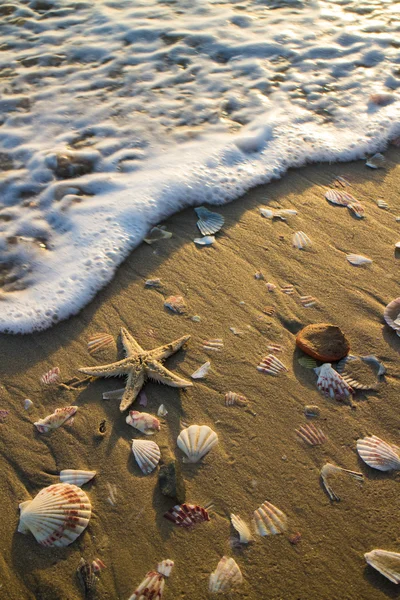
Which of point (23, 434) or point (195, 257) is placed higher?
point (195, 257)

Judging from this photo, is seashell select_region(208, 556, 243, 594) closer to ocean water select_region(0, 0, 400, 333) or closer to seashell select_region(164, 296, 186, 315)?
seashell select_region(164, 296, 186, 315)

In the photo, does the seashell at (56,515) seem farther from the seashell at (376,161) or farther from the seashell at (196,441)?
the seashell at (376,161)

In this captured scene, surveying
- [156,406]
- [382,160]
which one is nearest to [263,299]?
[156,406]

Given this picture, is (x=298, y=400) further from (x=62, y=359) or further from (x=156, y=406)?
(x=62, y=359)

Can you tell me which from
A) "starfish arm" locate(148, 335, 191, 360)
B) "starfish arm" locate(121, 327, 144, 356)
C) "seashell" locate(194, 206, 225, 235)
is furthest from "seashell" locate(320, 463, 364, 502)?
"seashell" locate(194, 206, 225, 235)

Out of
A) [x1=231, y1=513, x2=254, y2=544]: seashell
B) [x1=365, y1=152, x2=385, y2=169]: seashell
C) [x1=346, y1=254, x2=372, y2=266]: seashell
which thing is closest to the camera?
[x1=231, y1=513, x2=254, y2=544]: seashell

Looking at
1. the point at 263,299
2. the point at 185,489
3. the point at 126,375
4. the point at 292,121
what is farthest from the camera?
the point at 292,121
